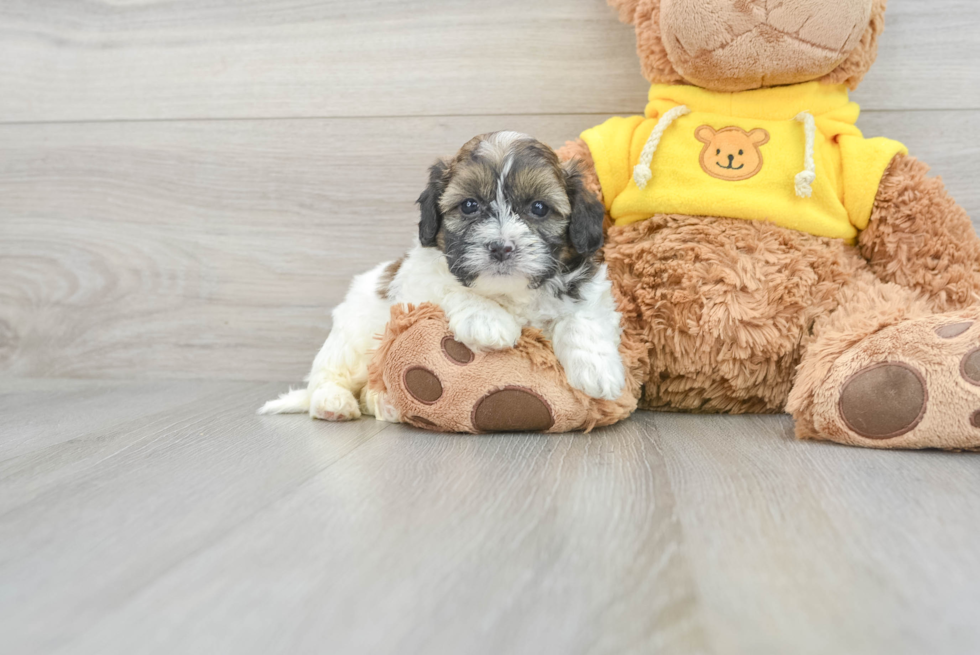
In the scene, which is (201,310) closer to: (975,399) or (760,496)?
(760,496)

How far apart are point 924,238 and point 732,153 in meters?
0.46

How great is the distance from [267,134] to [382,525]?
5.24 feet

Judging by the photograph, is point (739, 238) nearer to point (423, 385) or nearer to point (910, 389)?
point (910, 389)

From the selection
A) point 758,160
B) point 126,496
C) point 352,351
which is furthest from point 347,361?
point 758,160

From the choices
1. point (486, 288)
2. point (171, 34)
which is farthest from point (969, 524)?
point (171, 34)

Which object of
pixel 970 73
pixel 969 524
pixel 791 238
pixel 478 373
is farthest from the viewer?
pixel 970 73

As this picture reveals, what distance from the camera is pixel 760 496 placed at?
108cm

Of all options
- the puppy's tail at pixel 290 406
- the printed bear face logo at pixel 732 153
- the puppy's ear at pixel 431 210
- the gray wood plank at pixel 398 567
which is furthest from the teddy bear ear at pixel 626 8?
the puppy's tail at pixel 290 406

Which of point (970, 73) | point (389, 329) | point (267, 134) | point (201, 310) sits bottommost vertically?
point (201, 310)

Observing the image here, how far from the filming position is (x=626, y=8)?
1759mm

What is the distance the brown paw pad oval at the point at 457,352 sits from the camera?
149 centimetres

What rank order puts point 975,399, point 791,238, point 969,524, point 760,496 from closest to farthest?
1. point 969,524
2. point 760,496
3. point 975,399
4. point 791,238

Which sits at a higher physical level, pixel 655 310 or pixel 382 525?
pixel 655 310

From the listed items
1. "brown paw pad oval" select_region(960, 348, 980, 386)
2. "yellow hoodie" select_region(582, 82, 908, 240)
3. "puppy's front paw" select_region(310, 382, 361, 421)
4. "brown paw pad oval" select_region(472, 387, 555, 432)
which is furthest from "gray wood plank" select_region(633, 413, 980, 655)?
"puppy's front paw" select_region(310, 382, 361, 421)
